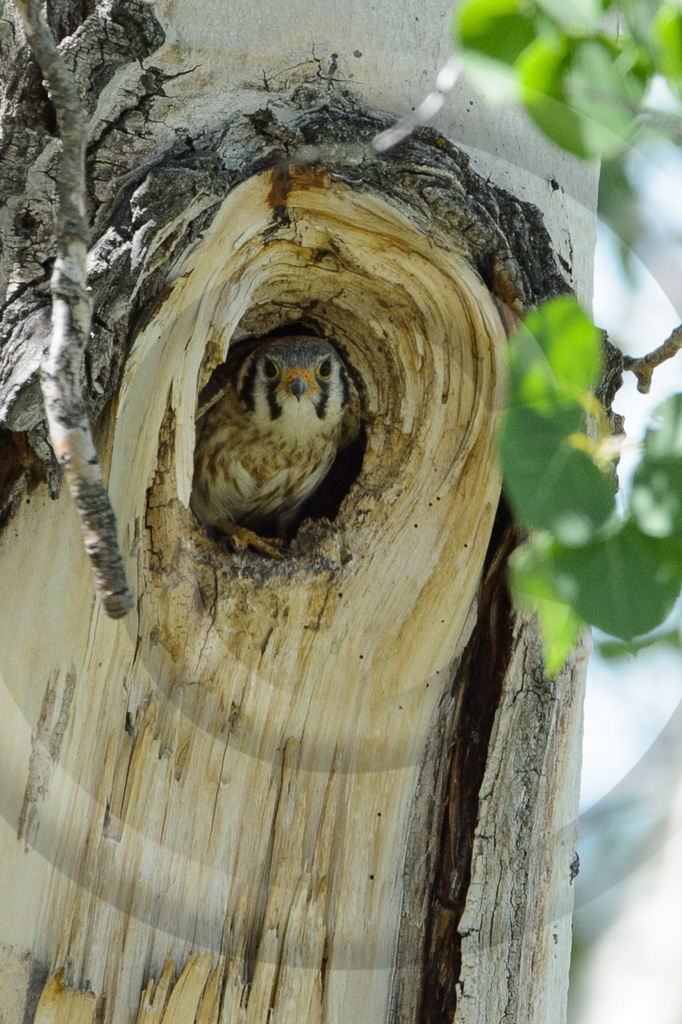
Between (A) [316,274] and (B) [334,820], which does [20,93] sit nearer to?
(A) [316,274]

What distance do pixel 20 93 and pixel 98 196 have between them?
0.83 feet

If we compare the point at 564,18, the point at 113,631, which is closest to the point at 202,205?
the point at 113,631

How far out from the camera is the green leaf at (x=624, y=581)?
94 cm

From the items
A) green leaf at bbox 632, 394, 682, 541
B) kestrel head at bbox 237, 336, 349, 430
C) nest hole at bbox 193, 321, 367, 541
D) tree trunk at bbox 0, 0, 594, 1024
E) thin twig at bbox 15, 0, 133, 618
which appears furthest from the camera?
nest hole at bbox 193, 321, 367, 541

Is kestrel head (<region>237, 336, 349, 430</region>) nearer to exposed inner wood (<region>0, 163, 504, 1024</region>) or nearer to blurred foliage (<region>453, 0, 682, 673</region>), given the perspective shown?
exposed inner wood (<region>0, 163, 504, 1024</region>)

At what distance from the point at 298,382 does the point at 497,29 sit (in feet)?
9.12

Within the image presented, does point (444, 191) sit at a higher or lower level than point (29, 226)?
higher

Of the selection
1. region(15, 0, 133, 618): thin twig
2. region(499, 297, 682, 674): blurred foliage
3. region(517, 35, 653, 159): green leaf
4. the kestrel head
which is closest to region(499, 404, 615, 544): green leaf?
region(499, 297, 682, 674): blurred foliage

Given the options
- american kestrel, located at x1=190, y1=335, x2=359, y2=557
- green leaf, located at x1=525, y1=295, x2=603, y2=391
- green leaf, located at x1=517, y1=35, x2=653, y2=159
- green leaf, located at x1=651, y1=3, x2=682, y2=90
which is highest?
american kestrel, located at x1=190, y1=335, x2=359, y2=557

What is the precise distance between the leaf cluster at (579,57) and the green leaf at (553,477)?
27cm

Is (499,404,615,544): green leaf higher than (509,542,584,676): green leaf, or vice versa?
(499,404,615,544): green leaf

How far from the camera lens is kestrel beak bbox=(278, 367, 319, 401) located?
373cm

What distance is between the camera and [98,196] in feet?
6.81

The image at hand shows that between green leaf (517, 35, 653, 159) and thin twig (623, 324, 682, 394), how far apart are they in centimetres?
129
